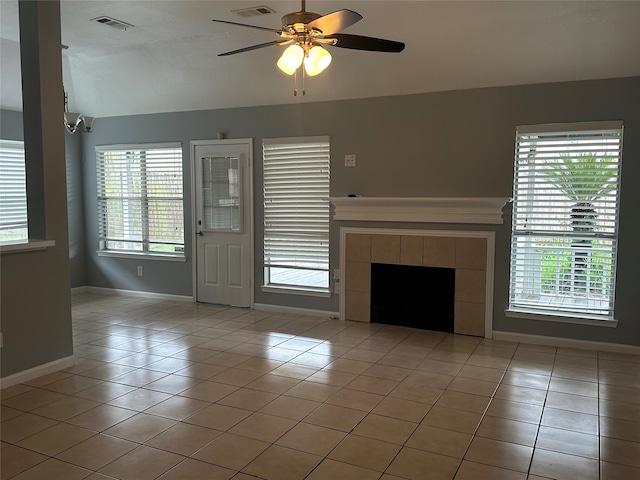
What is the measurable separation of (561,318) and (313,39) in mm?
3451

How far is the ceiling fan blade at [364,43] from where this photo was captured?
2.93 m

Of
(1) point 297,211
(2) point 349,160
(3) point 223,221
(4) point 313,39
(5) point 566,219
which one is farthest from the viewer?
(3) point 223,221

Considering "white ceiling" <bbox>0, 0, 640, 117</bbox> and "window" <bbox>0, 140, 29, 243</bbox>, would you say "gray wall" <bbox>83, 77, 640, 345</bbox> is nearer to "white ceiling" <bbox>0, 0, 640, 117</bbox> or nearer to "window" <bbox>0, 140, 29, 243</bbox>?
"white ceiling" <bbox>0, 0, 640, 117</bbox>

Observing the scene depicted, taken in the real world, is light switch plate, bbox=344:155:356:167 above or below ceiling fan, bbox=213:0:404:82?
below

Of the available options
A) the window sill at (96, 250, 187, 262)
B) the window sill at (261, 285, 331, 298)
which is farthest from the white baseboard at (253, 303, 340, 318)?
the window sill at (96, 250, 187, 262)

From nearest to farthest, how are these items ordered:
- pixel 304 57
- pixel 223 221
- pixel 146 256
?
pixel 304 57 → pixel 223 221 → pixel 146 256

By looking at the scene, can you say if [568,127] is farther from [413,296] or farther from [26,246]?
[26,246]

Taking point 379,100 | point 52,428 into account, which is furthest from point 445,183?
point 52,428

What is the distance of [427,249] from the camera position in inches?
205

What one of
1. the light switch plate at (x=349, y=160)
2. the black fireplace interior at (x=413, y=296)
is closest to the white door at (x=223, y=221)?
the light switch plate at (x=349, y=160)

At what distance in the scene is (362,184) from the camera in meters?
5.51

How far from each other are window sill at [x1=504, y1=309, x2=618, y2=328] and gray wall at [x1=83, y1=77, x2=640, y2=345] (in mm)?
47

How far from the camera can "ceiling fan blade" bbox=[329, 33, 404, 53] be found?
293 centimetres

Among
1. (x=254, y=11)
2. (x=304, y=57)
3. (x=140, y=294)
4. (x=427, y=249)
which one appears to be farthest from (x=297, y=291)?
(x=304, y=57)
